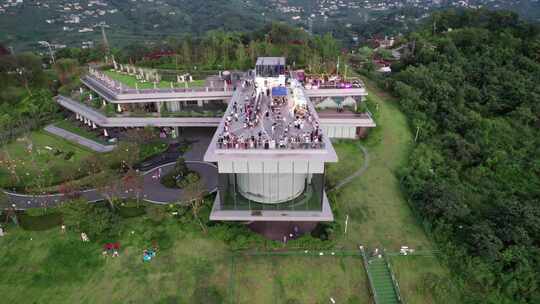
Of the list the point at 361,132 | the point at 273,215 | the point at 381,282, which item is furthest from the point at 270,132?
the point at 361,132

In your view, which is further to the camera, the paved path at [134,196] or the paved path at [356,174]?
the paved path at [356,174]

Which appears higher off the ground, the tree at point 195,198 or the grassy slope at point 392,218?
the tree at point 195,198

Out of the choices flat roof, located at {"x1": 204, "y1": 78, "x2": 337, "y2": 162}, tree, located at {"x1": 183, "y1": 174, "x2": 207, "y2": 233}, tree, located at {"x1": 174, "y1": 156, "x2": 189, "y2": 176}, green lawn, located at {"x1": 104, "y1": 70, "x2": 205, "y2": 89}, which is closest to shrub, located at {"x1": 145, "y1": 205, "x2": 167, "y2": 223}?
tree, located at {"x1": 183, "y1": 174, "x2": 207, "y2": 233}

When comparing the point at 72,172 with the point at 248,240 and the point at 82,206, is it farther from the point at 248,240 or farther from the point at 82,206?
the point at 248,240

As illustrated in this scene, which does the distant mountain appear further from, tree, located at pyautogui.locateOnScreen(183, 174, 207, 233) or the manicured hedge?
tree, located at pyautogui.locateOnScreen(183, 174, 207, 233)

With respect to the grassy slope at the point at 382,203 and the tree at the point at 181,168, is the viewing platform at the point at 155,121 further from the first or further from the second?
the grassy slope at the point at 382,203

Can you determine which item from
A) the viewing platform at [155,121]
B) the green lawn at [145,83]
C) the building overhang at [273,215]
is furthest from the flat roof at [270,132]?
the green lawn at [145,83]

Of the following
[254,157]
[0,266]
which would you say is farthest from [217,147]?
[0,266]

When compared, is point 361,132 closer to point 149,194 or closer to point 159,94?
point 159,94
